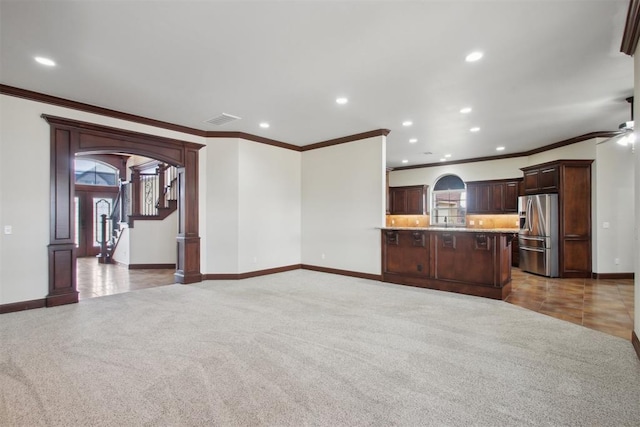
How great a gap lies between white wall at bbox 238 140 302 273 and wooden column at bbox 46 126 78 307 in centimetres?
269

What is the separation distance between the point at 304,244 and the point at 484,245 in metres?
3.97

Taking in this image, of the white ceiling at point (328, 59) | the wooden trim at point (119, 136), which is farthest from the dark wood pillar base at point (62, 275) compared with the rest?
the white ceiling at point (328, 59)

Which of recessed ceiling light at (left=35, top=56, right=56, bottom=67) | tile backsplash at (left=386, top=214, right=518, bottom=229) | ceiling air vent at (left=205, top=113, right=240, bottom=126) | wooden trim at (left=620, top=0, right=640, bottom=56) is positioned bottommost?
tile backsplash at (left=386, top=214, right=518, bottom=229)

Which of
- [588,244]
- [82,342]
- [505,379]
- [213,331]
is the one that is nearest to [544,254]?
[588,244]

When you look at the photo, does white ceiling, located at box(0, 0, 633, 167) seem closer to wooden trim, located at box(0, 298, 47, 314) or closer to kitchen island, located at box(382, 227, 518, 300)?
kitchen island, located at box(382, 227, 518, 300)

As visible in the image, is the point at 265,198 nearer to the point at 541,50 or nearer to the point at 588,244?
the point at 541,50

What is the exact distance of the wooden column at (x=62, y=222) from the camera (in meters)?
4.50

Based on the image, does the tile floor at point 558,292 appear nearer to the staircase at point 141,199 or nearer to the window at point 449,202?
the staircase at point 141,199

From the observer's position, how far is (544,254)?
22.1ft

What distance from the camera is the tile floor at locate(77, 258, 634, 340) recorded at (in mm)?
3963

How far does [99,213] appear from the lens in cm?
1066

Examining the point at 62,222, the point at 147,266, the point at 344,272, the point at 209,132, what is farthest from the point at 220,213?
the point at 147,266

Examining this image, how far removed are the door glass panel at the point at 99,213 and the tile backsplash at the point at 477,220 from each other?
971 centimetres

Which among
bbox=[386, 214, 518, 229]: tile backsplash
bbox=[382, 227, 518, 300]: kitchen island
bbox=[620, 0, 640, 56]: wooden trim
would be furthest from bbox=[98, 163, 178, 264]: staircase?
bbox=[620, 0, 640, 56]: wooden trim
